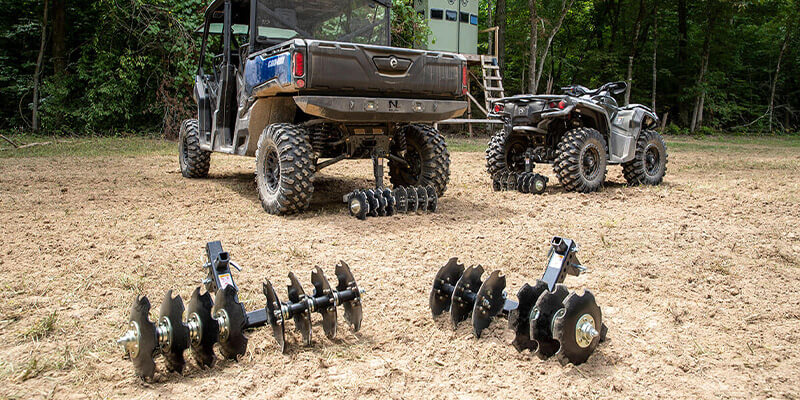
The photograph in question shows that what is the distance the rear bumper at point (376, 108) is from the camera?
18.0 feet

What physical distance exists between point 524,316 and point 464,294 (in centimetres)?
42

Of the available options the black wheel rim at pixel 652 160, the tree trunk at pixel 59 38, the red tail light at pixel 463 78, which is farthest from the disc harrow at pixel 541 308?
the tree trunk at pixel 59 38

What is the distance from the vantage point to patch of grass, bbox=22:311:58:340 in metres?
2.92

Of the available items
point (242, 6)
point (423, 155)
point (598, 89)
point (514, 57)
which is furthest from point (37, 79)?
point (514, 57)

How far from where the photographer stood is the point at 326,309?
2910 millimetres

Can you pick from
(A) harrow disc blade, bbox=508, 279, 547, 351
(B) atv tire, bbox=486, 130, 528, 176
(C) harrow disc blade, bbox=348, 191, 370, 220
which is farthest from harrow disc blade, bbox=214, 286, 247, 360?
(B) atv tire, bbox=486, 130, 528, 176

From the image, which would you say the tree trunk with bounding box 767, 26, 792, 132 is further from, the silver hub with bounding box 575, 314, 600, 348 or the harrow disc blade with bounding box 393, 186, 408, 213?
the silver hub with bounding box 575, 314, 600, 348

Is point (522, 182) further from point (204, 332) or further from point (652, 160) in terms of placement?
point (204, 332)

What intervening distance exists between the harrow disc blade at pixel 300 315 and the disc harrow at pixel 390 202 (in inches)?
116

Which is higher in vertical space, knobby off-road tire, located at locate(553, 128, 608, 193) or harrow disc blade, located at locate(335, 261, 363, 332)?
knobby off-road tire, located at locate(553, 128, 608, 193)

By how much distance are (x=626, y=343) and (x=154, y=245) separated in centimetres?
361

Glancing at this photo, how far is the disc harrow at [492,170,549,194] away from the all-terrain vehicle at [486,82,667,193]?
0.11 meters

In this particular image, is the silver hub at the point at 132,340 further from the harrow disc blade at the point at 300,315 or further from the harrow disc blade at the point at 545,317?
the harrow disc blade at the point at 545,317

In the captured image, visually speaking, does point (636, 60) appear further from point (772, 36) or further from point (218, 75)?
point (218, 75)
